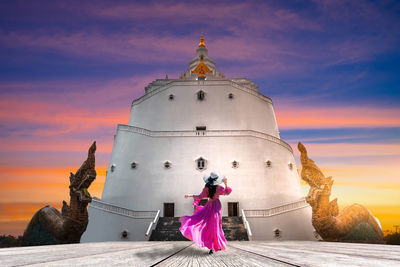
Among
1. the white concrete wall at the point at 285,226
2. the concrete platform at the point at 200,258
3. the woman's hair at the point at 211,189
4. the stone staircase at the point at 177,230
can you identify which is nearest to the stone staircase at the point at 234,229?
the stone staircase at the point at 177,230

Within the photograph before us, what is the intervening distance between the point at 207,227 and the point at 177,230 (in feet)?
49.9

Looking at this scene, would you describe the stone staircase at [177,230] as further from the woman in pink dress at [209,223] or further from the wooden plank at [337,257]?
the wooden plank at [337,257]

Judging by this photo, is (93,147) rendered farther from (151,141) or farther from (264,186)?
(264,186)

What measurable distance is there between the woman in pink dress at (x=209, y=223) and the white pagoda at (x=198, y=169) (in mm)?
16520

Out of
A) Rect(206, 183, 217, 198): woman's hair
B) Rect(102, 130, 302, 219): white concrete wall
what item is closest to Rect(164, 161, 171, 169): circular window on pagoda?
Rect(102, 130, 302, 219): white concrete wall

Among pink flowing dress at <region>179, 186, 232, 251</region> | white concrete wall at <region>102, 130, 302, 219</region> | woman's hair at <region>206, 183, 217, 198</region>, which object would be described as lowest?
pink flowing dress at <region>179, 186, 232, 251</region>

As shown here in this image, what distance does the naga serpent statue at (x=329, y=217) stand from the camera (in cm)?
1399

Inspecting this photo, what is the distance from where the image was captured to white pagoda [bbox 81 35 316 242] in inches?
909

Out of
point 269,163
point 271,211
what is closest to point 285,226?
point 271,211

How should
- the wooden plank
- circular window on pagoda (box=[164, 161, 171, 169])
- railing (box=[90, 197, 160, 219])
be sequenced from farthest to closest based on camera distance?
circular window on pagoda (box=[164, 161, 171, 169]) < railing (box=[90, 197, 160, 219]) < the wooden plank

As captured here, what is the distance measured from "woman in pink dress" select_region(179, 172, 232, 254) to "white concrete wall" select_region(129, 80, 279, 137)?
76.2 feet

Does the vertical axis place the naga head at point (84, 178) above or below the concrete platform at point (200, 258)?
above

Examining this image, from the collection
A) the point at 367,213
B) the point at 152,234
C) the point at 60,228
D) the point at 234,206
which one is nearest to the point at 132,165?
the point at 152,234

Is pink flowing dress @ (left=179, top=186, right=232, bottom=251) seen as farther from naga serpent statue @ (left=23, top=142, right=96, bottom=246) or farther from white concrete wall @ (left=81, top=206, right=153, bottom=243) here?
white concrete wall @ (left=81, top=206, right=153, bottom=243)
